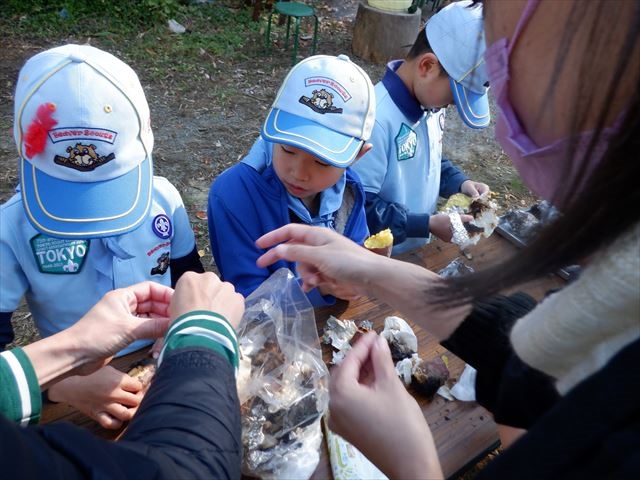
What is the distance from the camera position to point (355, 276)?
1.45 meters

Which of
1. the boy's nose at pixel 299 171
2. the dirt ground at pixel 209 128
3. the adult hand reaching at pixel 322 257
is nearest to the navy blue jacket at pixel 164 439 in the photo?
the adult hand reaching at pixel 322 257

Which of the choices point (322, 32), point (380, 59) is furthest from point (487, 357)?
point (322, 32)

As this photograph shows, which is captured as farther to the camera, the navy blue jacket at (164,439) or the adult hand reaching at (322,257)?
Result: the adult hand reaching at (322,257)

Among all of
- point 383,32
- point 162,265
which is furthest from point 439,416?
point 383,32

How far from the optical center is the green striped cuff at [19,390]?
101cm

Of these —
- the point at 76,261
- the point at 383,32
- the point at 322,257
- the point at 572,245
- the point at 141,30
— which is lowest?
the point at 141,30

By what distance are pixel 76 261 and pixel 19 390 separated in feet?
2.25

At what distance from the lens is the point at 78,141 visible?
1429 mm

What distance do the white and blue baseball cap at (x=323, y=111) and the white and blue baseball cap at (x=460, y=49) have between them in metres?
0.56

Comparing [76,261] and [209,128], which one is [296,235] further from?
[209,128]

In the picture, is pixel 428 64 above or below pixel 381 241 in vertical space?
above

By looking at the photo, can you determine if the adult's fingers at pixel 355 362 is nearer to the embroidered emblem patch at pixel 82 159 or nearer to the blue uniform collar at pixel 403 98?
the embroidered emblem patch at pixel 82 159

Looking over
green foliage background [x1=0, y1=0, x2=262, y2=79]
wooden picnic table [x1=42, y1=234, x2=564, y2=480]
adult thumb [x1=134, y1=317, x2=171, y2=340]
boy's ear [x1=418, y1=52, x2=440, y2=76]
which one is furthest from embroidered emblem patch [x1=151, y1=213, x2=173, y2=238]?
green foliage background [x1=0, y1=0, x2=262, y2=79]

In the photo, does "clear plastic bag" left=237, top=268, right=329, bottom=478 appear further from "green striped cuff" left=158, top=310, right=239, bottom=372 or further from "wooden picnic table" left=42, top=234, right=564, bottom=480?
Answer: "green striped cuff" left=158, top=310, right=239, bottom=372
